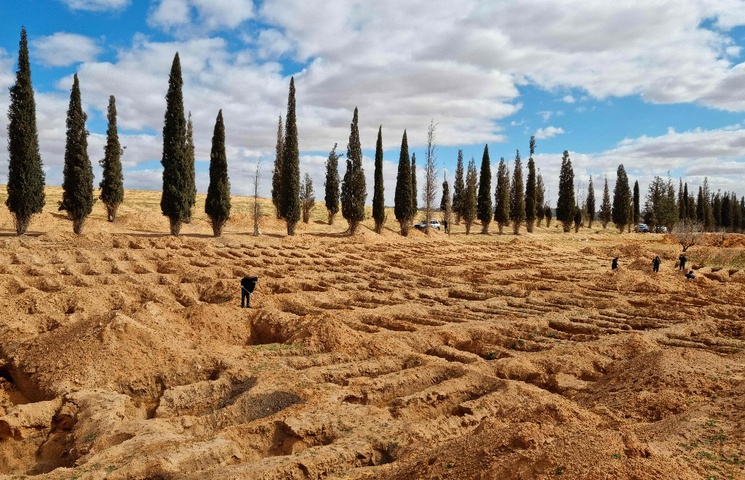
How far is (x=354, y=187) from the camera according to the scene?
42938 millimetres

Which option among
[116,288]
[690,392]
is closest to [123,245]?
[116,288]

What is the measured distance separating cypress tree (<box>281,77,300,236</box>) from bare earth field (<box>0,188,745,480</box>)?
17802 millimetres

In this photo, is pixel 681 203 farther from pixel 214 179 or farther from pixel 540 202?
pixel 214 179

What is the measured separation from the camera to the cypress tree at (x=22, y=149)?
28.8 m

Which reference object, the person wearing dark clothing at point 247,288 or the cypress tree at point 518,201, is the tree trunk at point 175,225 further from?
the cypress tree at point 518,201

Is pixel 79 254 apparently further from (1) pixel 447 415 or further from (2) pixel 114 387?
(1) pixel 447 415

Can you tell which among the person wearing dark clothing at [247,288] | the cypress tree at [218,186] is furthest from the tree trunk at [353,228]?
the person wearing dark clothing at [247,288]

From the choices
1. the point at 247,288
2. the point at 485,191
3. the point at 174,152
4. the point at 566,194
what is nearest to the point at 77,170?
the point at 174,152

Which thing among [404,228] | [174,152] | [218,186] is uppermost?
[174,152]

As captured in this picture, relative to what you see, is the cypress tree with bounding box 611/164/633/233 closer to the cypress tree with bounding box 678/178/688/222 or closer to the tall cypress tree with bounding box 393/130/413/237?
the cypress tree with bounding box 678/178/688/222

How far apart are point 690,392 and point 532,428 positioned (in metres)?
5.28

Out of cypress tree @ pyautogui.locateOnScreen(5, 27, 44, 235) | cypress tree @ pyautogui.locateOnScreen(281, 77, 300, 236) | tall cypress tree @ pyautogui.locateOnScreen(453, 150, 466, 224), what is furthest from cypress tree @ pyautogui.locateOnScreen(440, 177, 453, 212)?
cypress tree @ pyautogui.locateOnScreen(5, 27, 44, 235)

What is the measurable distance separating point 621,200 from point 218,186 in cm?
5172

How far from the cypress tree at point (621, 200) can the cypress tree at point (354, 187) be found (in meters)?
38.5
